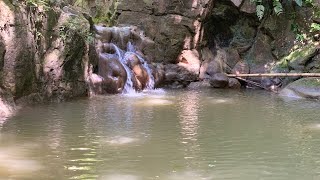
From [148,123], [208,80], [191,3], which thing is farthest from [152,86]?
[148,123]

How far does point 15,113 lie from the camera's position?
27.0 feet

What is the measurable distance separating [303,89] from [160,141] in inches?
259

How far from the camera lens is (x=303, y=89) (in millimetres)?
11703

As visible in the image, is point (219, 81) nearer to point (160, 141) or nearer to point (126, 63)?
point (126, 63)

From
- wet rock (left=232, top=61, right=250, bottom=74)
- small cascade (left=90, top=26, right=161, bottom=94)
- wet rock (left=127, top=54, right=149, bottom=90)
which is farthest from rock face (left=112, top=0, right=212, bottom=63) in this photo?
wet rock (left=232, top=61, right=250, bottom=74)

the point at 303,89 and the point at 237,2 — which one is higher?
the point at 237,2

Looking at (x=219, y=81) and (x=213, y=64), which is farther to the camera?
(x=213, y=64)

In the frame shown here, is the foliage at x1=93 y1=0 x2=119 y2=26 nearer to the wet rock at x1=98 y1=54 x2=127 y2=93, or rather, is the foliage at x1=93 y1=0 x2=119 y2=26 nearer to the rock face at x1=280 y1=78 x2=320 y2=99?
the wet rock at x1=98 y1=54 x2=127 y2=93

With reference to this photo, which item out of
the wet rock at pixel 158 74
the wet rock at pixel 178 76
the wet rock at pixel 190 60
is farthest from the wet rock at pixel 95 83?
the wet rock at pixel 190 60

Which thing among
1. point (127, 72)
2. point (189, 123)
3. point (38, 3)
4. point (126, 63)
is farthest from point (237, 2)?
point (189, 123)

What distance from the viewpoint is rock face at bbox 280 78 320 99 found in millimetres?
11383

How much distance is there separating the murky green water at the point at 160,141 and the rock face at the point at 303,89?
5.68 ft

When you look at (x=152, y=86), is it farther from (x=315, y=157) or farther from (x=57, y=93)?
(x=315, y=157)

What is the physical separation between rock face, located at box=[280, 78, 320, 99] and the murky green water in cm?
173
